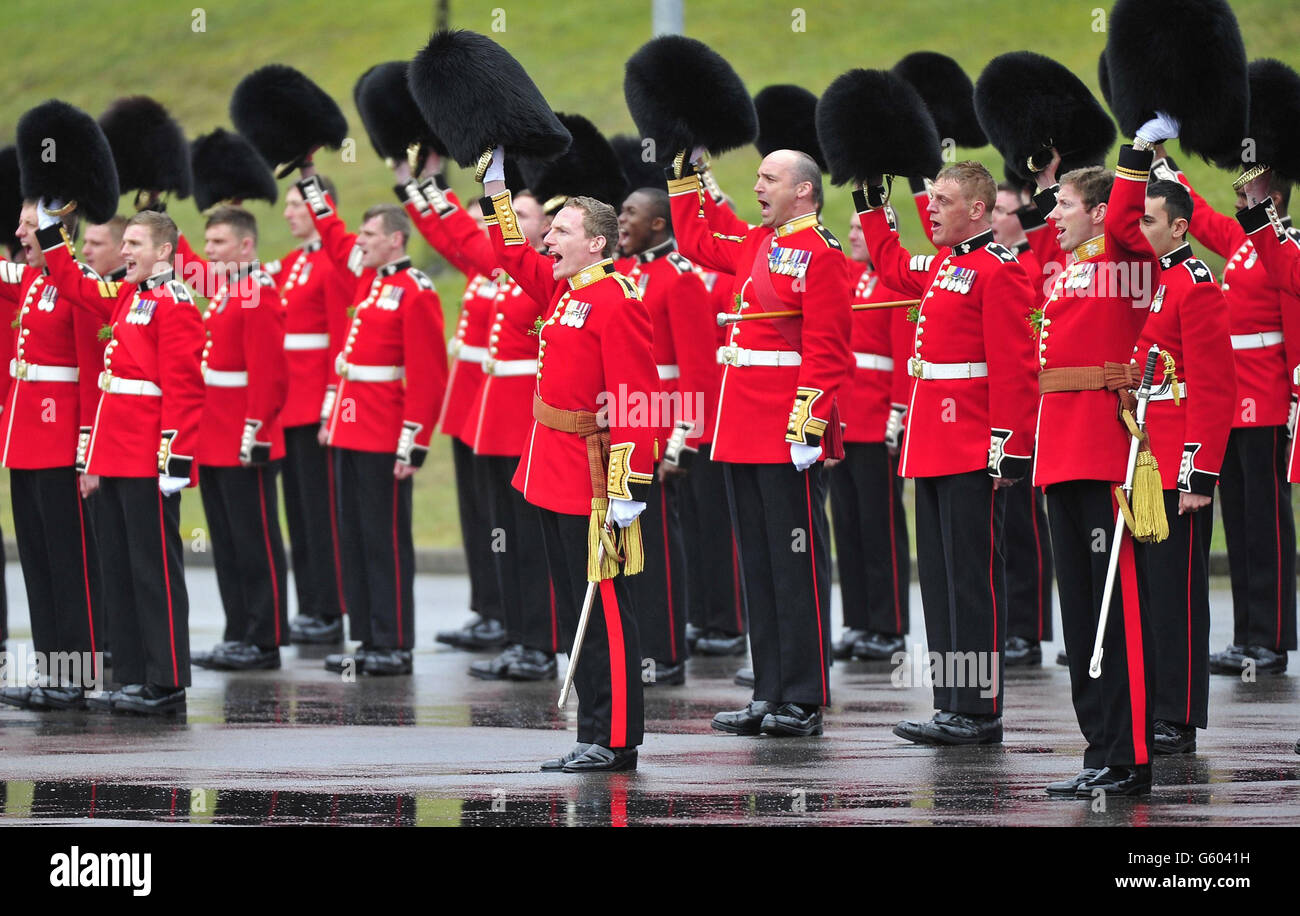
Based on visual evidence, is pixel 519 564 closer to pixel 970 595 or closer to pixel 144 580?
pixel 144 580

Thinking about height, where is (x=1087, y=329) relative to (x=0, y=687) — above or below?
above

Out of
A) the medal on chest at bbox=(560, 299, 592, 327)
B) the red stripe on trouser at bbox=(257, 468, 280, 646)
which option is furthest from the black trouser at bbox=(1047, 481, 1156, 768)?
the red stripe on trouser at bbox=(257, 468, 280, 646)

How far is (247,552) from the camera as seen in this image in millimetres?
9547

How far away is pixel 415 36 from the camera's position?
28781 mm

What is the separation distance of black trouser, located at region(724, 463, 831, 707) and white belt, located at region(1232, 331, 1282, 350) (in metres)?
2.23

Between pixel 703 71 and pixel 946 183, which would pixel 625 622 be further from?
pixel 703 71

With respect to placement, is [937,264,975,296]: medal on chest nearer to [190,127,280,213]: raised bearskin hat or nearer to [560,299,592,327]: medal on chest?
[560,299,592,327]: medal on chest

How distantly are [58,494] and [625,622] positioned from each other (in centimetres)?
285

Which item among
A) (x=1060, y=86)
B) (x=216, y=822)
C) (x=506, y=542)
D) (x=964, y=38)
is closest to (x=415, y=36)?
(x=964, y=38)

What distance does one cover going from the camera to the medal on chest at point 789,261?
7.01 m

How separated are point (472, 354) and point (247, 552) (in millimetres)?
1419

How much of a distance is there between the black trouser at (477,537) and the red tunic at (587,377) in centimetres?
327

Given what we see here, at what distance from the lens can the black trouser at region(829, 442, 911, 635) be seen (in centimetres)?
959

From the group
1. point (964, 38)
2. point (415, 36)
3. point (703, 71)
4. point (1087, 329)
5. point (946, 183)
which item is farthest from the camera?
point (415, 36)
